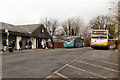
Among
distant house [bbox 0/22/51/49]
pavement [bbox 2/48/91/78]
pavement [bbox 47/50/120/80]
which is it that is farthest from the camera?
distant house [bbox 0/22/51/49]

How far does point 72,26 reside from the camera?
2468 inches

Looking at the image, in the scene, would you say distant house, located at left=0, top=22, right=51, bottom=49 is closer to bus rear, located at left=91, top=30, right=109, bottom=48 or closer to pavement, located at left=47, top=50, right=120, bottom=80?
bus rear, located at left=91, top=30, right=109, bottom=48

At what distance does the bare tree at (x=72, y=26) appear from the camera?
6112cm

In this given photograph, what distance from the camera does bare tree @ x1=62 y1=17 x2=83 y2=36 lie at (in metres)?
61.1

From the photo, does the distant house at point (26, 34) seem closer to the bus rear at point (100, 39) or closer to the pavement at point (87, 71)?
the bus rear at point (100, 39)

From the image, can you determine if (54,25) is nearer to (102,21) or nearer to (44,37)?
(102,21)

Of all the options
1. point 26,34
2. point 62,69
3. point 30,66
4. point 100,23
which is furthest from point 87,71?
point 100,23

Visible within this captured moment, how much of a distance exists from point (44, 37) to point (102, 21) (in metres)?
25.0

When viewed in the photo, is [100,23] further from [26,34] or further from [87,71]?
[87,71]

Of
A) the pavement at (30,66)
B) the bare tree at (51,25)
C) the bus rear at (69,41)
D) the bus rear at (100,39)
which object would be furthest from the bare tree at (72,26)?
the pavement at (30,66)

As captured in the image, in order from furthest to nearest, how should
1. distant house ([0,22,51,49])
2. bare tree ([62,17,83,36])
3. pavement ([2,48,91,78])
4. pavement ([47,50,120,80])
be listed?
bare tree ([62,17,83,36])
distant house ([0,22,51,49])
pavement ([2,48,91,78])
pavement ([47,50,120,80])

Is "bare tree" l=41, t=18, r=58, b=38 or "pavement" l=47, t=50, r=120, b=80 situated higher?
"bare tree" l=41, t=18, r=58, b=38

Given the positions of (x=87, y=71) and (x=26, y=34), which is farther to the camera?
(x=26, y=34)

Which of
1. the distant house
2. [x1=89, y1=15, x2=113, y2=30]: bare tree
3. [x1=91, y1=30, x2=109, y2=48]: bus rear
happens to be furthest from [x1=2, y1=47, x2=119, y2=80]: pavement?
[x1=89, y1=15, x2=113, y2=30]: bare tree
